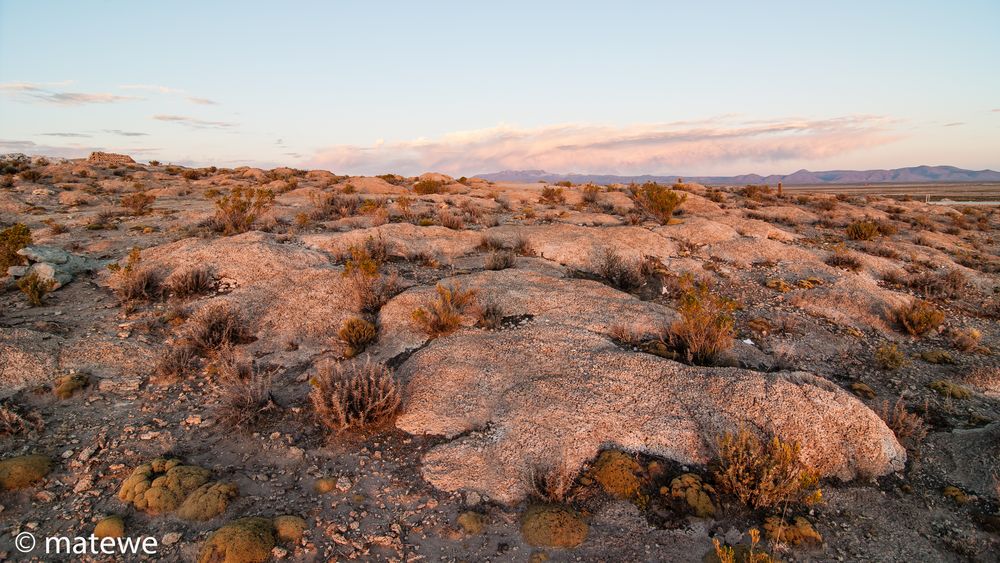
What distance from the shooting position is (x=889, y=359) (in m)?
7.84

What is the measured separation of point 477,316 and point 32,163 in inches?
1651

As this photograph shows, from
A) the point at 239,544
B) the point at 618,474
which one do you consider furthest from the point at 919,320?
the point at 239,544

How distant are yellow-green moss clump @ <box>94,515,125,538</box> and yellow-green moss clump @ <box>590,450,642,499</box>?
14.8 ft

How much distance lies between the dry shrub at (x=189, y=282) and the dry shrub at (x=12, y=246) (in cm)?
351

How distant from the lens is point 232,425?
601 centimetres

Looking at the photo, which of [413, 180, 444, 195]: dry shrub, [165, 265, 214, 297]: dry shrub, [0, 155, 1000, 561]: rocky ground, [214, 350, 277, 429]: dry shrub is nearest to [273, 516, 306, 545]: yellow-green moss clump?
[0, 155, 1000, 561]: rocky ground

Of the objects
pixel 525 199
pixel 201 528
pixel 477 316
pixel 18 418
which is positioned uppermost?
pixel 525 199

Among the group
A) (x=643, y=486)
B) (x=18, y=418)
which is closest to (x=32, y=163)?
(x=18, y=418)

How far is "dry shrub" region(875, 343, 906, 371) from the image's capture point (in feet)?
25.6

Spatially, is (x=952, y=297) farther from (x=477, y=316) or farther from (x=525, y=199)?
(x=525, y=199)

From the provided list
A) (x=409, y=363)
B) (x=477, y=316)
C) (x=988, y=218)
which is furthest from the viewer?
(x=988, y=218)

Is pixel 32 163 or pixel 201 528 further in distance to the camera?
pixel 32 163

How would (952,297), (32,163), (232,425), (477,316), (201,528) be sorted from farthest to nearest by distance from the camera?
1. (32,163)
2. (952,297)
3. (477,316)
4. (232,425)
5. (201,528)

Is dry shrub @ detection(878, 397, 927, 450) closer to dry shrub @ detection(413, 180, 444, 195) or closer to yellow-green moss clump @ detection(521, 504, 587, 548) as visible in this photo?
yellow-green moss clump @ detection(521, 504, 587, 548)
